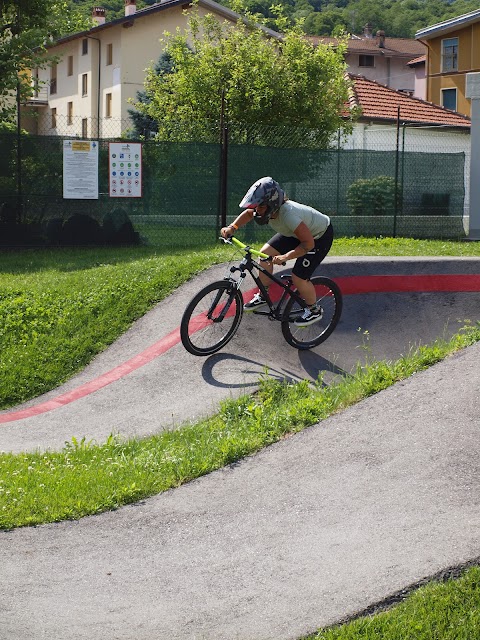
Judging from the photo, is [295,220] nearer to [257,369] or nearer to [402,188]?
[257,369]

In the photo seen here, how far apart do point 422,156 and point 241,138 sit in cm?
376

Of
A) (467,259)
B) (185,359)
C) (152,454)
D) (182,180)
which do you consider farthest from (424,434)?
(182,180)

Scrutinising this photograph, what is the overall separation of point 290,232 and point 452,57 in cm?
4791

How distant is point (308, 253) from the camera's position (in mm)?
9344

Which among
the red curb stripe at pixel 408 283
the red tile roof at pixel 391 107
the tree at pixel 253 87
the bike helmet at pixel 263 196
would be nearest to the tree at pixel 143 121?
the red tile roof at pixel 391 107

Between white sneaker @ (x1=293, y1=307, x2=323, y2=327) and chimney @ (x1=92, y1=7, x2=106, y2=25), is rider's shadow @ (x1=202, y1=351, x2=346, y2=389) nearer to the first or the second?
Answer: white sneaker @ (x1=293, y1=307, x2=323, y2=327)

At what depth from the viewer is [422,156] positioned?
18.4 metres

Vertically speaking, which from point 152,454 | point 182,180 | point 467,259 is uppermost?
point 182,180

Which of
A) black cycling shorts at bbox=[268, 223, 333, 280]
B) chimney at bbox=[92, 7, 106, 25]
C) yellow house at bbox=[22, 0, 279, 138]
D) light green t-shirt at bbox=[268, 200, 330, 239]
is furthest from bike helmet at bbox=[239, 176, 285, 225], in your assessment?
chimney at bbox=[92, 7, 106, 25]

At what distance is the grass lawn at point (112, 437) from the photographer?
406 cm

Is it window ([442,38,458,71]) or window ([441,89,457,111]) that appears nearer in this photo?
window ([442,38,458,71])

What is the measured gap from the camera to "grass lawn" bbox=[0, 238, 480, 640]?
4.06m

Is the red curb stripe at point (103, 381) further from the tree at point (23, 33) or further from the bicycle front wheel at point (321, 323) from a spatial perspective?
the tree at point (23, 33)

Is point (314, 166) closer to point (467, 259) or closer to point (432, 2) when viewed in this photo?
point (467, 259)
